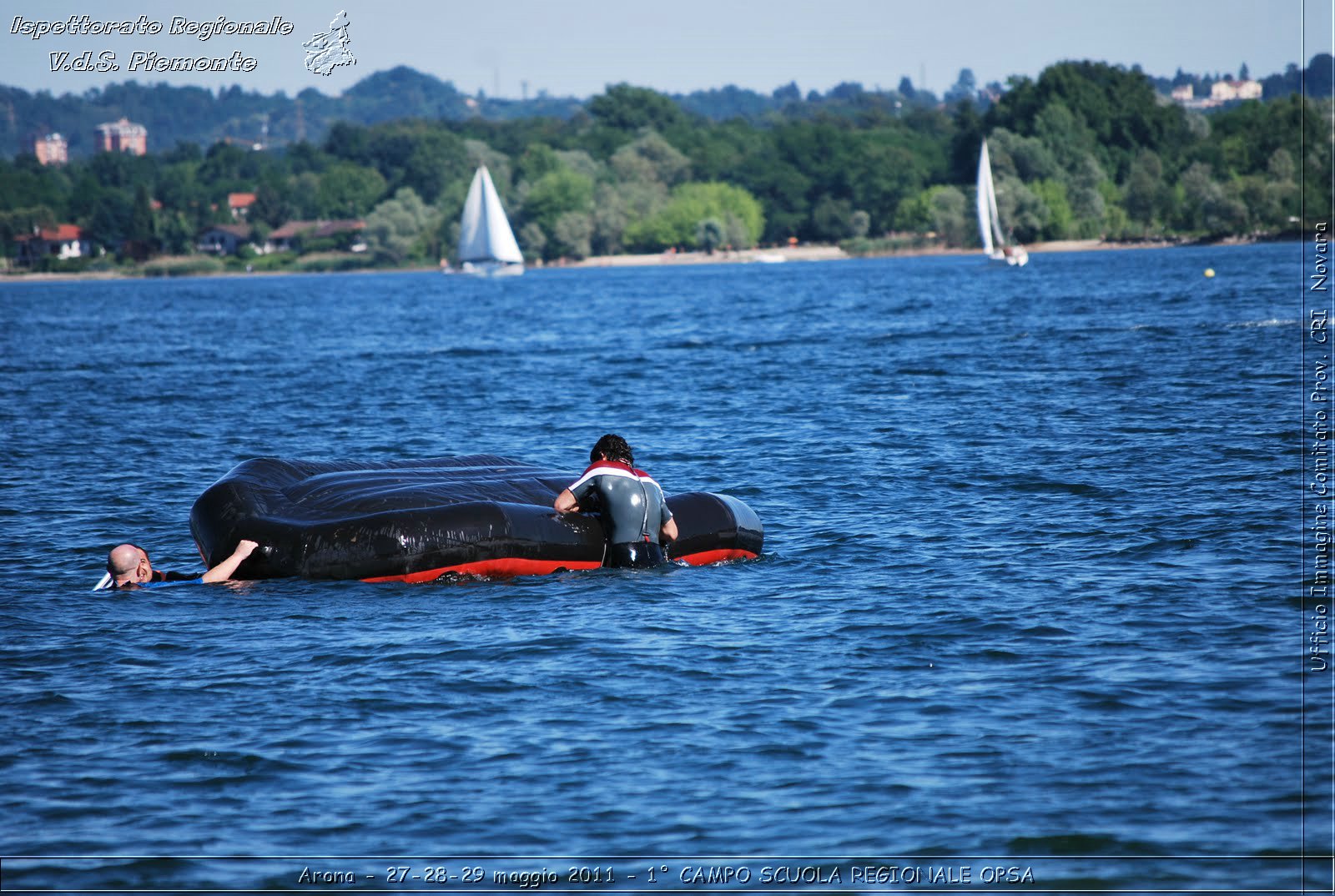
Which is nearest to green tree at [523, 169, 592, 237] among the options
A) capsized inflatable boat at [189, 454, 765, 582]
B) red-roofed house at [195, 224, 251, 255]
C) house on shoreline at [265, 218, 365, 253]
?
house on shoreline at [265, 218, 365, 253]

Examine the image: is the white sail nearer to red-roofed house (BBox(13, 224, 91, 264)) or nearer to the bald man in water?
the bald man in water

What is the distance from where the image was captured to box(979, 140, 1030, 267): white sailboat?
10462cm

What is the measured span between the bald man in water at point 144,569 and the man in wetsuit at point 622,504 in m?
3.07

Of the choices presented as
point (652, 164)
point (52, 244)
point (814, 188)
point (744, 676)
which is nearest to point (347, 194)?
point (52, 244)

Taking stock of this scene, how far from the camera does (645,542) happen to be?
14.3m

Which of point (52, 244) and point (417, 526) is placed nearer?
point (417, 526)

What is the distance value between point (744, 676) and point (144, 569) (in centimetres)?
665

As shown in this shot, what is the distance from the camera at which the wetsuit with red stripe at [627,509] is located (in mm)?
14062

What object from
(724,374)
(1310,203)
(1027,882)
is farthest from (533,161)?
(1027,882)

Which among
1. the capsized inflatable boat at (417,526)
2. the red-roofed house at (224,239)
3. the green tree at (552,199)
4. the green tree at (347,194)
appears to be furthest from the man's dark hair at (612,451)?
the green tree at (347,194)

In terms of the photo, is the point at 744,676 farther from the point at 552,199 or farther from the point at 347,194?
the point at 347,194

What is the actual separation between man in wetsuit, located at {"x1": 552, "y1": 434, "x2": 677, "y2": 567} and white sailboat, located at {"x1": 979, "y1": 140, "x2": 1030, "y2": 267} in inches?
3713

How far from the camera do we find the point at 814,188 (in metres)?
178

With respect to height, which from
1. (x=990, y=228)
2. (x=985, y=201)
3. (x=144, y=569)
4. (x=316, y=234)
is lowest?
(x=144, y=569)
